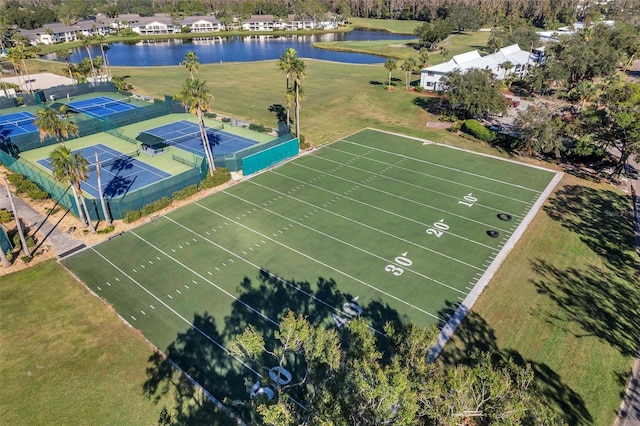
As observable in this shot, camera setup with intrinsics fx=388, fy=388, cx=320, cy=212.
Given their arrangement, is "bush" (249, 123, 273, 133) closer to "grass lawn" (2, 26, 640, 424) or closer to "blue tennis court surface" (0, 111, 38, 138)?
"grass lawn" (2, 26, 640, 424)

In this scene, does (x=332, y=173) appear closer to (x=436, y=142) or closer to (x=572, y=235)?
(x=436, y=142)

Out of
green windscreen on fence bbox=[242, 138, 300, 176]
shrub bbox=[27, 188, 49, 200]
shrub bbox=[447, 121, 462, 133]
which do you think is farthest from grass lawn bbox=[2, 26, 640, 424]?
green windscreen on fence bbox=[242, 138, 300, 176]

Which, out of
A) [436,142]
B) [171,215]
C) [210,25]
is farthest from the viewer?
[210,25]

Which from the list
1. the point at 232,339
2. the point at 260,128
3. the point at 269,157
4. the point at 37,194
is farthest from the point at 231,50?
the point at 232,339

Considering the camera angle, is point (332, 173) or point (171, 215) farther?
point (332, 173)

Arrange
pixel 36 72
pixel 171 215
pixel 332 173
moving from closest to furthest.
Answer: pixel 171 215 < pixel 332 173 < pixel 36 72

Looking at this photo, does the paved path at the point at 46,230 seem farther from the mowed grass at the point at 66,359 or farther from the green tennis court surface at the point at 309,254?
the mowed grass at the point at 66,359

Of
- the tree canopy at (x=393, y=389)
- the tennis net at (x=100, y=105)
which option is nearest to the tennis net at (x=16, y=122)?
the tennis net at (x=100, y=105)

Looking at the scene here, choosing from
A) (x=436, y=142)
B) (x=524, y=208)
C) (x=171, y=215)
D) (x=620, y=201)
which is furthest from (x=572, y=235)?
(x=171, y=215)
